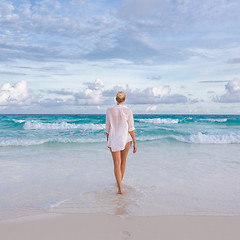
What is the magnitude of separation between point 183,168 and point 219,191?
6.81ft

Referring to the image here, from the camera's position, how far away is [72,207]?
3.91m

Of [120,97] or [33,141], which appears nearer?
[120,97]

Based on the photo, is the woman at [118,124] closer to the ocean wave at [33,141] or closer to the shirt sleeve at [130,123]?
the shirt sleeve at [130,123]

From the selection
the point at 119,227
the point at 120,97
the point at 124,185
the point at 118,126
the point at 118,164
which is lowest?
the point at 124,185

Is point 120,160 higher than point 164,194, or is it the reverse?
point 120,160

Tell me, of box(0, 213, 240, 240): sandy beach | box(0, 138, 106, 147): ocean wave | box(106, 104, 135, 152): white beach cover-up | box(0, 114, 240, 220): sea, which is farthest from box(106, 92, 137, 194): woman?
box(0, 138, 106, 147): ocean wave

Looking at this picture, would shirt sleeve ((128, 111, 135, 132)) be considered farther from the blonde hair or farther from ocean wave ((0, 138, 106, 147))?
ocean wave ((0, 138, 106, 147))

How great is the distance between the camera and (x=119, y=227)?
3125 mm

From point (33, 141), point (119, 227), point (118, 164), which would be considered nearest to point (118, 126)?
point (118, 164)

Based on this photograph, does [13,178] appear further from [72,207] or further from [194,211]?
[194,211]

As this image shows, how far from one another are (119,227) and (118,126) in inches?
72.8

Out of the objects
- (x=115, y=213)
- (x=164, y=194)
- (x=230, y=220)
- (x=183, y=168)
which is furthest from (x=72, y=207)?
(x=183, y=168)

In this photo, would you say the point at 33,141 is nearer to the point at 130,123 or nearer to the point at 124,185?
the point at 124,185

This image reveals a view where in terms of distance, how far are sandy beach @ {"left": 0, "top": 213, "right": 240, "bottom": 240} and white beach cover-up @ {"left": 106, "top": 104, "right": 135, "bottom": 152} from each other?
1366mm
